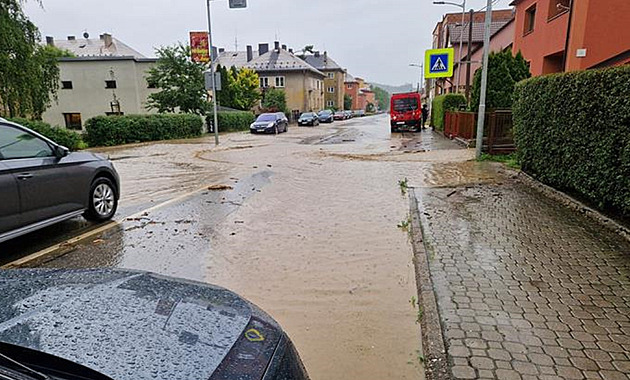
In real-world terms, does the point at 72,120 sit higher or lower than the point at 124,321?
lower

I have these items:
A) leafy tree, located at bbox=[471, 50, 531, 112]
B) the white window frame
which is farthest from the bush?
the white window frame

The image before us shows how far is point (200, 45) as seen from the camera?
22609 millimetres

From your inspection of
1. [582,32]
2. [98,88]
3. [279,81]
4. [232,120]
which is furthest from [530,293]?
[279,81]

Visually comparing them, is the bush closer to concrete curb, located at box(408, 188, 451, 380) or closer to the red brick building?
concrete curb, located at box(408, 188, 451, 380)

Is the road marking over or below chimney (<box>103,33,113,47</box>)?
below

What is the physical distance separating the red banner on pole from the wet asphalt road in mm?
13926

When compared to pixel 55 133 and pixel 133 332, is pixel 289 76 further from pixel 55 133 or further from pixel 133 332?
pixel 133 332

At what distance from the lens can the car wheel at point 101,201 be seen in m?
6.11

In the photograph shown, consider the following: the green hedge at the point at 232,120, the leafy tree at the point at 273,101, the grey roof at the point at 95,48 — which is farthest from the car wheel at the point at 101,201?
the grey roof at the point at 95,48

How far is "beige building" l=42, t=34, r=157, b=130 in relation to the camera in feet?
107

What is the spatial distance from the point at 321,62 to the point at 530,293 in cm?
8294

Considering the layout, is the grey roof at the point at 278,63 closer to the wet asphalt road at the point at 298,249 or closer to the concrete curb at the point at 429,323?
the wet asphalt road at the point at 298,249

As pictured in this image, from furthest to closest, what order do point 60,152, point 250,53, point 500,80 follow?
point 250,53, point 500,80, point 60,152

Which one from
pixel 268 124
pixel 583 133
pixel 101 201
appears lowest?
pixel 101 201
